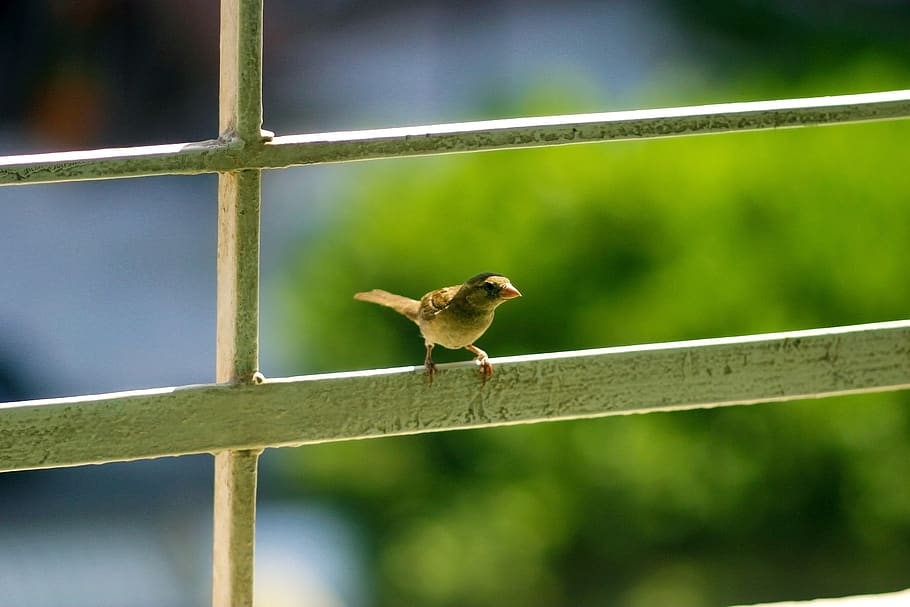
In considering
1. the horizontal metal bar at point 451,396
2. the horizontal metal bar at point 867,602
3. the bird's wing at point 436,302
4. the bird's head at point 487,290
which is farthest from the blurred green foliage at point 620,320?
the horizontal metal bar at point 451,396

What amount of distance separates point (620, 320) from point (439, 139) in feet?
16.4

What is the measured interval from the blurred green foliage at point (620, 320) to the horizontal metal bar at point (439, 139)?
4.60 m

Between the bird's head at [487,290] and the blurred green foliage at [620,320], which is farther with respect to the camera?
the blurred green foliage at [620,320]

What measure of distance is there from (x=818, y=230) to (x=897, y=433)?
1.10m

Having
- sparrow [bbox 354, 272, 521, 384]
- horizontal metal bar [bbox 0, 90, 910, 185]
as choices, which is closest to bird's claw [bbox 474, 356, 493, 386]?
horizontal metal bar [bbox 0, 90, 910, 185]

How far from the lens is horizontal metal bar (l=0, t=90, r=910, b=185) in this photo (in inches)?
57.4

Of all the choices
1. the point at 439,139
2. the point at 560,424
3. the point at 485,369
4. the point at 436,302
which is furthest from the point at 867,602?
the point at 560,424

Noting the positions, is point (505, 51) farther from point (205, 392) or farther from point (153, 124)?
point (205, 392)

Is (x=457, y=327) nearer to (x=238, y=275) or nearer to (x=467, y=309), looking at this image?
(x=467, y=309)

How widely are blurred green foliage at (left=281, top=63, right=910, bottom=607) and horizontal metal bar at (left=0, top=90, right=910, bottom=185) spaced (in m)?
4.60

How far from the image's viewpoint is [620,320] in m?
6.48

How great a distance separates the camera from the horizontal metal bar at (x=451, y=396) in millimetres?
1515

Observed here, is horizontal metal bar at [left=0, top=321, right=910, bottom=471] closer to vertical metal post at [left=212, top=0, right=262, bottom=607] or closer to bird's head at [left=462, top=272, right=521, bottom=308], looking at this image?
vertical metal post at [left=212, top=0, right=262, bottom=607]

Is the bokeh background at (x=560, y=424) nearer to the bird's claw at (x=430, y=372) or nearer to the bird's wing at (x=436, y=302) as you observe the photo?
the bird's wing at (x=436, y=302)
